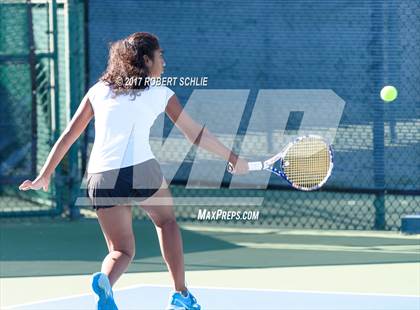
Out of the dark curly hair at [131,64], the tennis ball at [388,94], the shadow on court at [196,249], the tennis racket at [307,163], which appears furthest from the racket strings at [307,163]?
the tennis ball at [388,94]

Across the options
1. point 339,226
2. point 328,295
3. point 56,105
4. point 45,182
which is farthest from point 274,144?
point 45,182

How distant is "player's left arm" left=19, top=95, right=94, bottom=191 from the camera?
6.00 m

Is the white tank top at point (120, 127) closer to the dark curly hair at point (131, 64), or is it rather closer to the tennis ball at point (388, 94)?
the dark curly hair at point (131, 64)

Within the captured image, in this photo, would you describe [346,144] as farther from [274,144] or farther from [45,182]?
[45,182]

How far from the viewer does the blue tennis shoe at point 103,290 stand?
5809mm

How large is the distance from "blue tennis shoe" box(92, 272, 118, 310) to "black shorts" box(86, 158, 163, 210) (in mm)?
409

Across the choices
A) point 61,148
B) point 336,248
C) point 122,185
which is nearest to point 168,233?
point 122,185

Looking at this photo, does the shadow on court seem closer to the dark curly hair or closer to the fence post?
the fence post

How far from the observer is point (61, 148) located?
6039mm

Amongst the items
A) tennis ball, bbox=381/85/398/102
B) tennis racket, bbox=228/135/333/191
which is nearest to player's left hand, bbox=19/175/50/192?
tennis racket, bbox=228/135/333/191

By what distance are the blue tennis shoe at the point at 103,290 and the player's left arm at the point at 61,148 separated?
0.59 m

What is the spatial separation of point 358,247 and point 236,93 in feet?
10.9

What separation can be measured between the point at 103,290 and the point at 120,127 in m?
0.88
